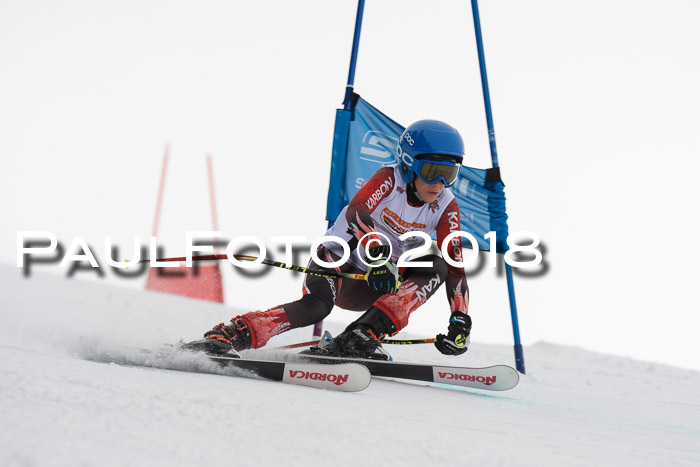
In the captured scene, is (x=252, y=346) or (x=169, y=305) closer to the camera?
(x=252, y=346)

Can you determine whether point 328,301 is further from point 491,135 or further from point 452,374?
point 491,135

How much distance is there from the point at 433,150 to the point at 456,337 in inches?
36.2

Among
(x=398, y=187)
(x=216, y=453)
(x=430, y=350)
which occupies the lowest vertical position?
(x=430, y=350)

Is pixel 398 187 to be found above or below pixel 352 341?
above

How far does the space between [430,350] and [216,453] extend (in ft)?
14.5

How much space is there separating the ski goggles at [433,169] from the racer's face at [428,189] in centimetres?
4

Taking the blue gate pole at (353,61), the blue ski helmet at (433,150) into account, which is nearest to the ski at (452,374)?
the blue ski helmet at (433,150)

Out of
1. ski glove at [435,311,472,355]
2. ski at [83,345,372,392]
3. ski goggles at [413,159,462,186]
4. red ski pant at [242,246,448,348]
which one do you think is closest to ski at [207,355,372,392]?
ski at [83,345,372,392]

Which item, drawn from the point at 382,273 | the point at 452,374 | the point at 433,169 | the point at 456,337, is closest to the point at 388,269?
the point at 382,273

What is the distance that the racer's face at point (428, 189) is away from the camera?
327 cm

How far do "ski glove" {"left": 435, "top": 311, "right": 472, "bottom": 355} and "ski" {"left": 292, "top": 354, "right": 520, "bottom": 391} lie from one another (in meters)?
0.20

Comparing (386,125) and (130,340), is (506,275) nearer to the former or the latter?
(386,125)

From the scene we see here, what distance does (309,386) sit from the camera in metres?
2.41

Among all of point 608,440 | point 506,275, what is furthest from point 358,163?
point 608,440
